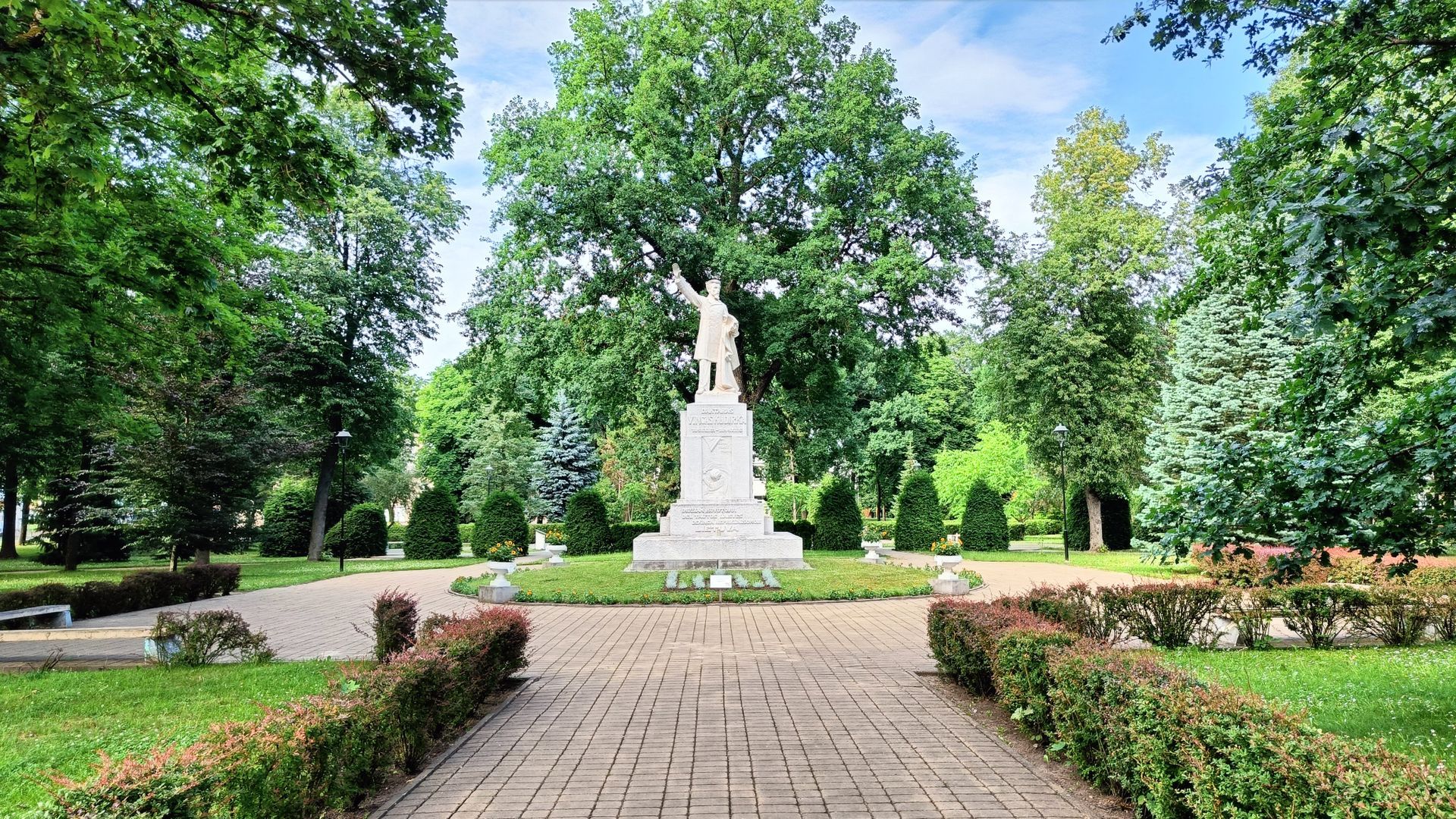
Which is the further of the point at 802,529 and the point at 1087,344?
the point at 802,529

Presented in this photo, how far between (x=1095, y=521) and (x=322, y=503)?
30.7m

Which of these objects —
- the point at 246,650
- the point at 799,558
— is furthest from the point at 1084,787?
the point at 799,558

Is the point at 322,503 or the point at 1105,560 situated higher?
Answer: the point at 322,503

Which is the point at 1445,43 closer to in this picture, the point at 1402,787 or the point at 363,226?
the point at 1402,787

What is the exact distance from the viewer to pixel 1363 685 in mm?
7789

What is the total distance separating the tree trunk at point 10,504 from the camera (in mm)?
25922

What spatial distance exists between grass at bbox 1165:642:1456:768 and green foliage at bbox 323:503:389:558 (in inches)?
1278

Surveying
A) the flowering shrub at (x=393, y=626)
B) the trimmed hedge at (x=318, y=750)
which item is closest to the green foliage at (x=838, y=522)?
the flowering shrub at (x=393, y=626)

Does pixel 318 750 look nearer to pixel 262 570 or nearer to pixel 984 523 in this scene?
pixel 262 570

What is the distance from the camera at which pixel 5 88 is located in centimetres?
671

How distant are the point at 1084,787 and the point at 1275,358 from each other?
22478 mm

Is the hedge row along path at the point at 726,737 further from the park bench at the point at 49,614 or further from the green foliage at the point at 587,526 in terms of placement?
the green foliage at the point at 587,526

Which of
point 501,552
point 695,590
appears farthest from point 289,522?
point 695,590

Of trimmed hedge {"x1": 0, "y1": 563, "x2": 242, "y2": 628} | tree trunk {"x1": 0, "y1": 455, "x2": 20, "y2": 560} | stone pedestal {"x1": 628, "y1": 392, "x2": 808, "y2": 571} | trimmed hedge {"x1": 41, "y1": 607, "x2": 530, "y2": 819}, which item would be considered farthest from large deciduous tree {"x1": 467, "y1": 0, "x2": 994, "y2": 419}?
trimmed hedge {"x1": 41, "y1": 607, "x2": 530, "y2": 819}
